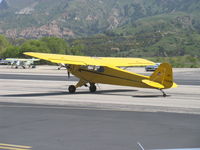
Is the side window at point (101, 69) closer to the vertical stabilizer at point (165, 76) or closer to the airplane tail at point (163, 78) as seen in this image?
the airplane tail at point (163, 78)

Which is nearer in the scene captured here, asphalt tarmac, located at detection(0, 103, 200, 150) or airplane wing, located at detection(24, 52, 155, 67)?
asphalt tarmac, located at detection(0, 103, 200, 150)

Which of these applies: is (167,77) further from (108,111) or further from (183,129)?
(183,129)

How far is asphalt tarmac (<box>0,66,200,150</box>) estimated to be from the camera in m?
12.7

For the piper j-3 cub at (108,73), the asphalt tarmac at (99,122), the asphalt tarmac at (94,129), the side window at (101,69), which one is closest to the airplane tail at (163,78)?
the piper j-3 cub at (108,73)

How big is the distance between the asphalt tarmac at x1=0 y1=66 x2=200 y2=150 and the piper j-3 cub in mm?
907

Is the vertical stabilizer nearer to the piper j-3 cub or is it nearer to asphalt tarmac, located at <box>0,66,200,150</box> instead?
the piper j-3 cub

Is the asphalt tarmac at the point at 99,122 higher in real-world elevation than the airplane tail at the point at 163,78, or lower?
lower

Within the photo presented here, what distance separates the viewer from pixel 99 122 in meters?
16.4

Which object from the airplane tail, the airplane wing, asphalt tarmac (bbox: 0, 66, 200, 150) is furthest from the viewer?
the airplane wing

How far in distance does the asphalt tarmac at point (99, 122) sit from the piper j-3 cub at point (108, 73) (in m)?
0.91

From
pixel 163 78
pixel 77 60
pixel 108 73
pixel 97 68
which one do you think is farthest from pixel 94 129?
pixel 97 68

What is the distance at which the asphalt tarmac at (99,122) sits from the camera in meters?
12.7

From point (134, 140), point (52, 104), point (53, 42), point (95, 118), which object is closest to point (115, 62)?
point (52, 104)

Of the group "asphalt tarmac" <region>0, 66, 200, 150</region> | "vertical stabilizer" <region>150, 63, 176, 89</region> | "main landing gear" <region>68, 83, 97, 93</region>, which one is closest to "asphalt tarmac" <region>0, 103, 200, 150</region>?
"asphalt tarmac" <region>0, 66, 200, 150</region>
